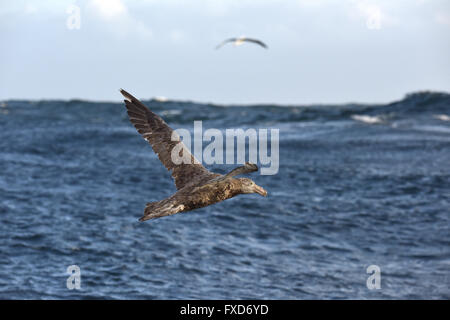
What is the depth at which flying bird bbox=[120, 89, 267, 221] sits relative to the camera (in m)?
12.3

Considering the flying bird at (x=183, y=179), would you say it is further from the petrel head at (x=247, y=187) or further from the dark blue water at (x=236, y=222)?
the dark blue water at (x=236, y=222)

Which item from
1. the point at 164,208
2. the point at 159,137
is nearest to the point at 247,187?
the point at 164,208

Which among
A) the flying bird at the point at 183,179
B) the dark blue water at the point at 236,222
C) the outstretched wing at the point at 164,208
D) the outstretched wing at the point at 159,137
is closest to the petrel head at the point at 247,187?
the flying bird at the point at 183,179

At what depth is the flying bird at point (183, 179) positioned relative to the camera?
1226cm

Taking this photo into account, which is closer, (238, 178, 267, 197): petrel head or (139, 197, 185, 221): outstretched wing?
(139, 197, 185, 221): outstretched wing

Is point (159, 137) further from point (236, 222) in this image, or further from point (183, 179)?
point (236, 222)

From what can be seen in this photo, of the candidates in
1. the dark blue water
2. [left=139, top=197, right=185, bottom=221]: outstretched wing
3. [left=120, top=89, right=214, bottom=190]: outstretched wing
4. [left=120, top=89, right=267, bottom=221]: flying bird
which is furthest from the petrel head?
the dark blue water

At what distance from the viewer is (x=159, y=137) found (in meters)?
15.6

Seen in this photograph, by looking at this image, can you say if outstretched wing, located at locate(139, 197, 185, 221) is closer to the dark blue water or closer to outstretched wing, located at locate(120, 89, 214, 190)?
outstretched wing, located at locate(120, 89, 214, 190)

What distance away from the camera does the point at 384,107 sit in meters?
96.6

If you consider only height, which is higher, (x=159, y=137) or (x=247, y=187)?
(x=159, y=137)

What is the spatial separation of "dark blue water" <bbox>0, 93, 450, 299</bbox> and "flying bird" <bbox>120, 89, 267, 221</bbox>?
569 inches

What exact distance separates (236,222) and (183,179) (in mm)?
28417
